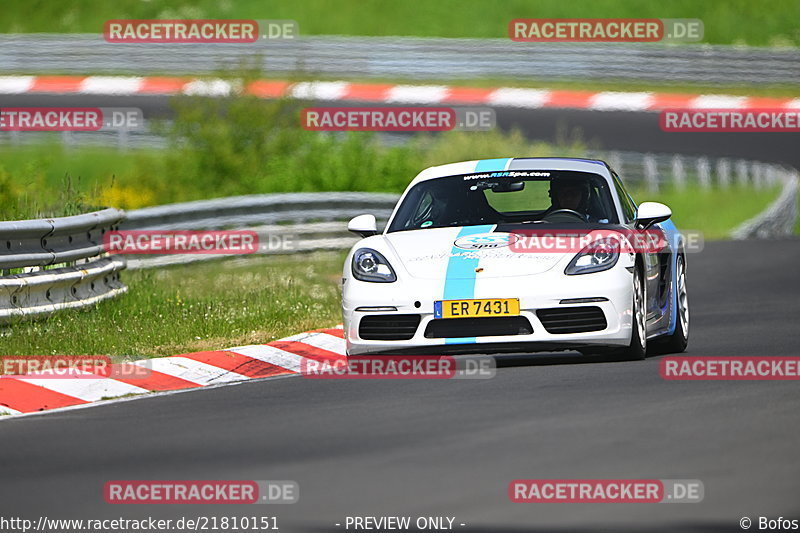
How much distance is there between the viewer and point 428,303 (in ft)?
33.1

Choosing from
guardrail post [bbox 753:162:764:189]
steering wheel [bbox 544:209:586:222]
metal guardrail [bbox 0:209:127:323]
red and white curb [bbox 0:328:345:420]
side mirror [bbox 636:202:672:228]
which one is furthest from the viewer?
guardrail post [bbox 753:162:764:189]

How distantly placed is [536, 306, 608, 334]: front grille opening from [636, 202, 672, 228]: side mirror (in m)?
1.07

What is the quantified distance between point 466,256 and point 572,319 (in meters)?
0.74

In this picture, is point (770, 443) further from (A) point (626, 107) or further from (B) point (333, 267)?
(A) point (626, 107)

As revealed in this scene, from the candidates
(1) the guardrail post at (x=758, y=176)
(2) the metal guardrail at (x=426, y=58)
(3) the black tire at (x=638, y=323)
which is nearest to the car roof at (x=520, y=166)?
(3) the black tire at (x=638, y=323)

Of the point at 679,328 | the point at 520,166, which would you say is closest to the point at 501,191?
the point at 520,166

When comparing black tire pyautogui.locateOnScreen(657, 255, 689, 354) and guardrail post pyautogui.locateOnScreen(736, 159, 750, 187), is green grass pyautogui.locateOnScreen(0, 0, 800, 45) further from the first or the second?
black tire pyautogui.locateOnScreen(657, 255, 689, 354)

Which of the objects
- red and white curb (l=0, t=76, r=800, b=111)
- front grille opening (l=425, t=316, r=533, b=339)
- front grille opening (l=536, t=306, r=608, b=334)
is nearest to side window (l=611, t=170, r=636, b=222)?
front grille opening (l=536, t=306, r=608, b=334)

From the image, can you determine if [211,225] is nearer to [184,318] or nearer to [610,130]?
[184,318]

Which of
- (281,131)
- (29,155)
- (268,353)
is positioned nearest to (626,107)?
(281,131)

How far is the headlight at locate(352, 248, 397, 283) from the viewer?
10.4 metres

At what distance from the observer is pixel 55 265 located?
45.4 ft

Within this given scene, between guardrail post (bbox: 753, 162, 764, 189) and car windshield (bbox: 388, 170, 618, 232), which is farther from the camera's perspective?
guardrail post (bbox: 753, 162, 764, 189)

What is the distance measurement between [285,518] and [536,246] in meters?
4.34
